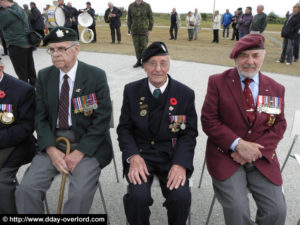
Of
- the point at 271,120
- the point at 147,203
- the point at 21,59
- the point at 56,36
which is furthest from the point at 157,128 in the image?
the point at 21,59

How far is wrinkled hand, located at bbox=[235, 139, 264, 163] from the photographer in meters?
1.90

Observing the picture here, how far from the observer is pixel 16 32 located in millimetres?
5043

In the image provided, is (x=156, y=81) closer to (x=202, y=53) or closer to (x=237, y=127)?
(x=237, y=127)

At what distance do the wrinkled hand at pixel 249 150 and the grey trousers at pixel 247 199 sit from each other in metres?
0.12

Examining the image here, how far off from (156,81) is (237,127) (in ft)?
2.54

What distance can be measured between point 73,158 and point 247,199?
1.40 m

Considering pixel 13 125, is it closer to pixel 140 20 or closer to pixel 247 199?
pixel 247 199

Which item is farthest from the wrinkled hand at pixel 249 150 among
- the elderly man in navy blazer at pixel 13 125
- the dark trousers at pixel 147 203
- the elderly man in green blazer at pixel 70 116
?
the elderly man in navy blazer at pixel 13 125

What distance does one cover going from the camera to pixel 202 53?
1009cm

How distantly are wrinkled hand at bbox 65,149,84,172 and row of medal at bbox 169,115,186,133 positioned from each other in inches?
31.7

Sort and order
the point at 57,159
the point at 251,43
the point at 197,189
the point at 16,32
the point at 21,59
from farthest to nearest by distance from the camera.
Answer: the point at 21,59
the point at 16,32
the point at 197,189
the point at 57,159
the point at 251,43

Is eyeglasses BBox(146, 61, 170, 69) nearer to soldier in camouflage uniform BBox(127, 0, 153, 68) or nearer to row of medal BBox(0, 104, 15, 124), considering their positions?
row of medal BBox(0, 104, 15, 124)

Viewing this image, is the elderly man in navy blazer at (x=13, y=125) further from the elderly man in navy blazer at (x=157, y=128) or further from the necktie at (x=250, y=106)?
the necktie at (x=250, y=106)

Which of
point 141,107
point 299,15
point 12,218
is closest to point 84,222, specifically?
point 12,218
